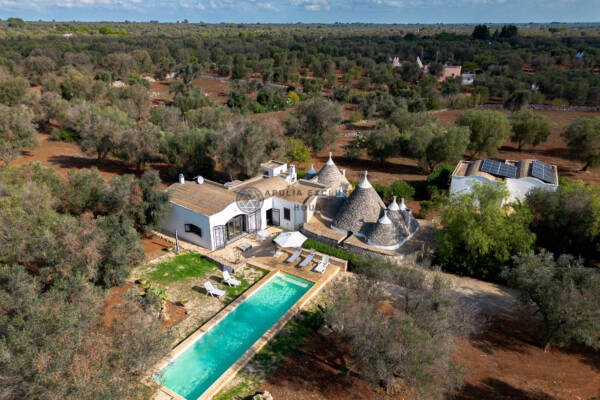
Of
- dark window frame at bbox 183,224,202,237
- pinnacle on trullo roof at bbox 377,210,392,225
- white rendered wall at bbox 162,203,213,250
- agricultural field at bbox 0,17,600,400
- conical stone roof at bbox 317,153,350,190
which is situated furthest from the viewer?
conical stone roof at bbox 317,153,350,190

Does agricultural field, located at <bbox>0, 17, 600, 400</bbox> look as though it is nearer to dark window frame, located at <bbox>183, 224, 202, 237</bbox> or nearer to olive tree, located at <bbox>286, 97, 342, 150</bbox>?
olive tree, located at <bbox>286, 97, 342, 150</bbox>

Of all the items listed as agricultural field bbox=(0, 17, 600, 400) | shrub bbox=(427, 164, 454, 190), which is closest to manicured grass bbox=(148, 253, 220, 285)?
agricultural field bbox=(0, 17, 600, 400)

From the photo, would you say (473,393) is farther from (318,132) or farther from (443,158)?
(318,132)

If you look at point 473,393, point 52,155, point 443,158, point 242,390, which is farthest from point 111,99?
point 473,393

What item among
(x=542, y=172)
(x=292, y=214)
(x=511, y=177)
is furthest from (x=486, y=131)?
(x=292, y=214)

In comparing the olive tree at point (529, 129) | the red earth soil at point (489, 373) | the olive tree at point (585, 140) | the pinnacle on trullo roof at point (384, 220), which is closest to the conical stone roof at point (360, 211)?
the pinnacle on trullo roof at point (384, 220)

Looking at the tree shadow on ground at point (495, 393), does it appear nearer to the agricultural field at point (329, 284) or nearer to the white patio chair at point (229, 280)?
the agricultural field at point (329, 284)

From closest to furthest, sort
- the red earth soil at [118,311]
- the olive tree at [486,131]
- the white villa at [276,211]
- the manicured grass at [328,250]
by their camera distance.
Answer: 1. the red earth soil at [118,311]
2. the manicured grass at [328,250]
3. the white villa at [276,211]
4. the olive tree at [486,131]
